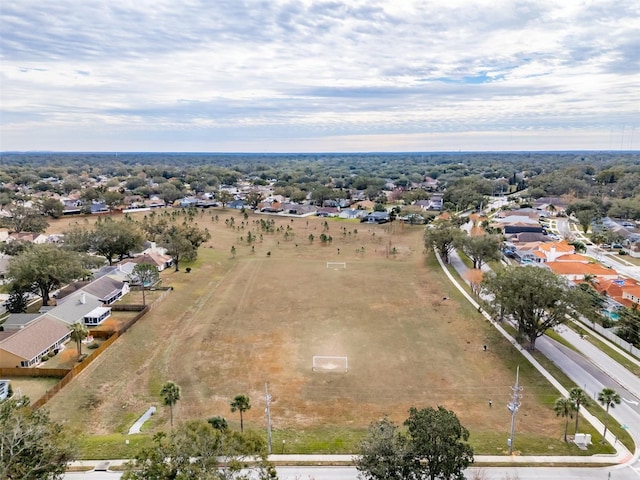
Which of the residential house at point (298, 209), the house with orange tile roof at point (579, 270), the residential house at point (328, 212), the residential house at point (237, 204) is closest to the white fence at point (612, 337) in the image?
the house with orange tile roof at point (579, 270)

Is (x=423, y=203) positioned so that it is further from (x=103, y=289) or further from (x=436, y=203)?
(x=103, y=289)

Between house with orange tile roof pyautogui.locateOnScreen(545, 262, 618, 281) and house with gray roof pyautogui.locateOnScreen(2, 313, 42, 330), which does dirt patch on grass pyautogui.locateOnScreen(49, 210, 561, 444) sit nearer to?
house with gray roof pyautogui.locateOnScreen(2, 313, 42, 330)

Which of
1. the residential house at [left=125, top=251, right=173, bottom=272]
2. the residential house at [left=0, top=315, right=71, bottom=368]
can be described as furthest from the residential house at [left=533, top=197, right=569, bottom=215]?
the residential house at [left=0, top=315, right=71, bottom=368]

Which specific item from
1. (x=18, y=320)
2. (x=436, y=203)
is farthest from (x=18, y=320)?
(x=436, y=203)

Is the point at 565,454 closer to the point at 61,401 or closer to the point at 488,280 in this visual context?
the point at 488,280

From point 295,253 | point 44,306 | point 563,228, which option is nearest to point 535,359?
point 295,253

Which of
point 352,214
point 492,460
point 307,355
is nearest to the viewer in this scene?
point 492,460
